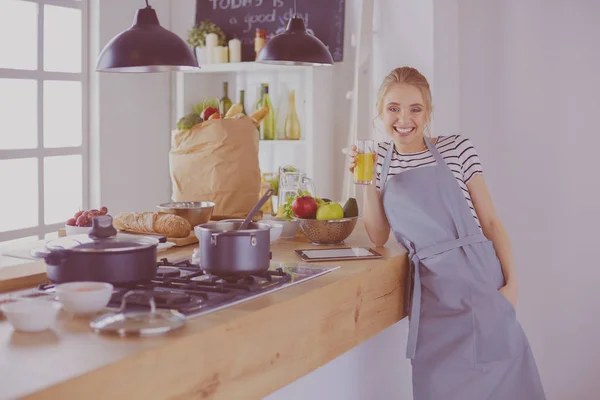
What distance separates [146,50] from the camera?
232cm

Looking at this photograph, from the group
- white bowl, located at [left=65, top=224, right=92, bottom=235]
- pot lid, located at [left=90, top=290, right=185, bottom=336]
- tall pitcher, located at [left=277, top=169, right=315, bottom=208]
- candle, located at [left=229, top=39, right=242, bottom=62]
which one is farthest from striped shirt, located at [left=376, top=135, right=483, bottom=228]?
candle, located at [left=229, top=39, right=242, bottom=62]

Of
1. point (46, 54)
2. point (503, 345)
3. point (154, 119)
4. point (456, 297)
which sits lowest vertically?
point (503, 345)

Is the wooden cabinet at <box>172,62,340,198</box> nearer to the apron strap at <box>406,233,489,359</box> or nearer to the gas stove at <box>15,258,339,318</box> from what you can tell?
the apron strap at <box>406,233,489,359</box>

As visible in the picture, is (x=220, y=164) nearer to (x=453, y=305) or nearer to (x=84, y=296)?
(x=453, y=305)

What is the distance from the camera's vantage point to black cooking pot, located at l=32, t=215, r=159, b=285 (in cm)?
160

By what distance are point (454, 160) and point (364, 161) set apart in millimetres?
313

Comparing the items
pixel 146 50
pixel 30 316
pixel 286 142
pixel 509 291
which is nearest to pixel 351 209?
pixel 509 291

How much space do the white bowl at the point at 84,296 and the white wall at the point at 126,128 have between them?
2910 mm

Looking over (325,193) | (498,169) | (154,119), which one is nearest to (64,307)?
(498,169)

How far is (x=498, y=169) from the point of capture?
3.59 m

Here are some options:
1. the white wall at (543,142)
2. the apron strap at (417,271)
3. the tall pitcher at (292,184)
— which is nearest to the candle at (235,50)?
the white wall at (543,142)

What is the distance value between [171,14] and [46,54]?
98cm

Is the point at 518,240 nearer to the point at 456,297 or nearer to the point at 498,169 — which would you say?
the point at 498,169

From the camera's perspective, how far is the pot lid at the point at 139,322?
142 cm
